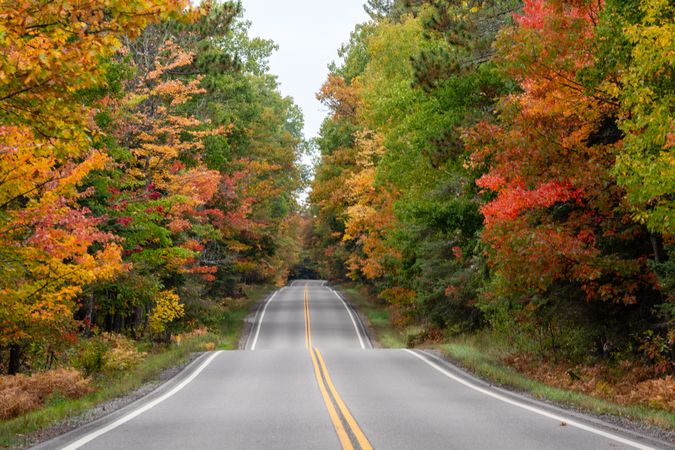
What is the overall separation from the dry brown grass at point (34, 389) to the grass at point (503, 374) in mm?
9217

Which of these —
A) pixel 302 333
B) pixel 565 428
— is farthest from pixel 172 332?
pixel 565 428

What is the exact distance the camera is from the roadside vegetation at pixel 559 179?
10945mm

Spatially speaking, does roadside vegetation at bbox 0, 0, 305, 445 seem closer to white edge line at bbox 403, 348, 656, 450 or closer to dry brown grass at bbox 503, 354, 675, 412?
white edge line at bbox 403, 348, 656, 450

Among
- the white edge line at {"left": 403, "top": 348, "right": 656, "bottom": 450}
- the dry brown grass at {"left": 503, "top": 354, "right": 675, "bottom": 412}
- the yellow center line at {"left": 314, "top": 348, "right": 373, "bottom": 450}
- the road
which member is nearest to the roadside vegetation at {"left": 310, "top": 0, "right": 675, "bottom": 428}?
the dry brown grass at {"left": 503, "top": 354, "right": 675, "bottom": 412}

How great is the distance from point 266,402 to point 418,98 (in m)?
15.0

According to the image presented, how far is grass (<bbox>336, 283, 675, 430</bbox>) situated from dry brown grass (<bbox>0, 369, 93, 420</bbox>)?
922 centimetres

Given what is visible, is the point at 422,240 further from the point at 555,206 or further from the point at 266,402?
the point at 266,402

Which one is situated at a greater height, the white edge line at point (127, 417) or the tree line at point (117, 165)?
the tree line at point (117, 165)

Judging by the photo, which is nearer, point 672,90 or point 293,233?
point 672,90

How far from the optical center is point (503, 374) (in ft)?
49.3

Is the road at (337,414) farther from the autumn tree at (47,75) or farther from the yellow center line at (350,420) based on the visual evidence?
the autumn tree at (47,75)

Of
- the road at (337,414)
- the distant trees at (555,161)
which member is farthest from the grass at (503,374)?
the distant trees at (555,161)

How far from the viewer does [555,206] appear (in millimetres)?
15711

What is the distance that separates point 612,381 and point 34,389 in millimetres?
12504
